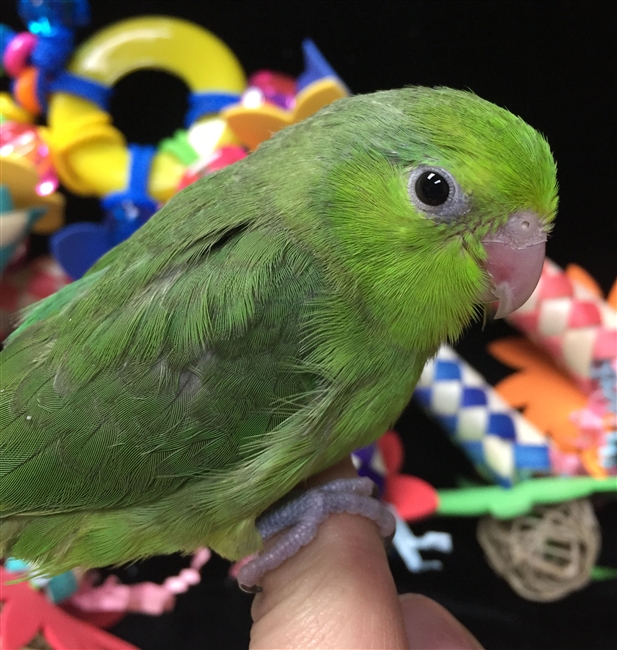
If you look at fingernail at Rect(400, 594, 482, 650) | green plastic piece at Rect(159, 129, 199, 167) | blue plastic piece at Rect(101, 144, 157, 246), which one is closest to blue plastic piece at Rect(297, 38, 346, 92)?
→ green plastic piece at Rect(159, 129, 199, 167)

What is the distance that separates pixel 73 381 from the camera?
803 millimetres

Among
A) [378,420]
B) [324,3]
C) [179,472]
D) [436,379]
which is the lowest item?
[436,379]

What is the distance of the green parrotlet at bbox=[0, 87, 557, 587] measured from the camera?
28.3 inches

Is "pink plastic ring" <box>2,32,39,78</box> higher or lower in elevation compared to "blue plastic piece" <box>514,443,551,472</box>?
higher

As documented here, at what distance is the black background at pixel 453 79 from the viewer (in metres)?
1.40

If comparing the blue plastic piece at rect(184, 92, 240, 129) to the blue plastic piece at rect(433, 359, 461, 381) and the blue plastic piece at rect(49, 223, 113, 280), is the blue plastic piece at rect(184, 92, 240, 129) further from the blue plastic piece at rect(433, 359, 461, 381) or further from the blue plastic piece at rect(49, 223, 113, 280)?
the blue plastic piece at rect(433, 359, 461, 381)

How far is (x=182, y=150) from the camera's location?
1345 millimetres

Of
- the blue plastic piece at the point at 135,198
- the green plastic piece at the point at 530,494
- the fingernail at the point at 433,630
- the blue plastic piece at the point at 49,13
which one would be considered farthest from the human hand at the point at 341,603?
the blue plastic piece at the point at 49,13

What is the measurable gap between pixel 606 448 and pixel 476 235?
3.27 feet

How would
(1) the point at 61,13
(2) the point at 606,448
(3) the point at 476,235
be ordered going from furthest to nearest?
(2) the point at 606,448 → (1) the point at 61,13 → (3) the point at 476,235

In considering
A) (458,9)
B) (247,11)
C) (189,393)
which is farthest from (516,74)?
(189,393)

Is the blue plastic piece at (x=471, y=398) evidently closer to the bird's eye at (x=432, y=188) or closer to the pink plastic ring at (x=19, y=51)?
the bird's eye at (x=432, y=188)

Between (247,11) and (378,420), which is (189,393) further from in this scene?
(247,11)

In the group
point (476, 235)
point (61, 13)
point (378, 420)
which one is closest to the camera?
point (476, 235)
